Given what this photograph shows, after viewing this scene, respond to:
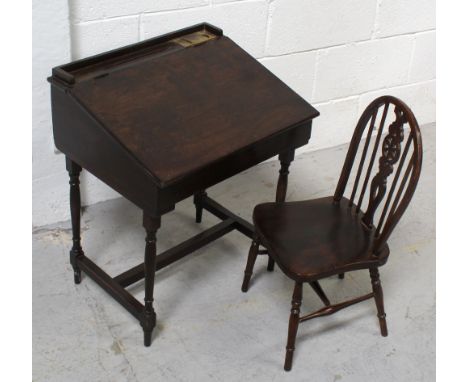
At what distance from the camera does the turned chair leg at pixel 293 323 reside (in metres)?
2.69

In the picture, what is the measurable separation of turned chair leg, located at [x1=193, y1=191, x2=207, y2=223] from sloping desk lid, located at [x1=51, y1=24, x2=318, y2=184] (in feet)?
2.36

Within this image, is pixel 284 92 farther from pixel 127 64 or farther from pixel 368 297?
pixel 368 297

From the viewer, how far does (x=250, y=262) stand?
3.08 metres

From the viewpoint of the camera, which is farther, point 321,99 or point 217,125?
point 321,99

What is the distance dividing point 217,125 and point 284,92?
38 centimetres

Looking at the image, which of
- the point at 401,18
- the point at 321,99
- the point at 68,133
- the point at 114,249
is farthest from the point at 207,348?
the point at 401,18

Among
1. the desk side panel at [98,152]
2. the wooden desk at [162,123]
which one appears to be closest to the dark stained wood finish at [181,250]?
the wooden desk at [162,123]

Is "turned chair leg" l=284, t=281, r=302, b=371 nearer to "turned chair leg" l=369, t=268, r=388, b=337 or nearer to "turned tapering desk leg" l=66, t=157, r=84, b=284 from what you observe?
"turned chair leg" l=369, t=268, r=388, b=337

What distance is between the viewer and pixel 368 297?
9.61 ft

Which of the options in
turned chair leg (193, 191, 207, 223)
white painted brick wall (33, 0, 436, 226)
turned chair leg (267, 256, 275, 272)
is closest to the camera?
white painted brick wall (33, 0, 436, 226)

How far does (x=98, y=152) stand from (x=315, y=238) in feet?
2.74

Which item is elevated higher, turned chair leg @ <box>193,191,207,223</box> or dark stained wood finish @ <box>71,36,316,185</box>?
dark stained wood finish @ <box>71,36,316,185</box>

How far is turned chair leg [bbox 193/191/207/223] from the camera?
344cm

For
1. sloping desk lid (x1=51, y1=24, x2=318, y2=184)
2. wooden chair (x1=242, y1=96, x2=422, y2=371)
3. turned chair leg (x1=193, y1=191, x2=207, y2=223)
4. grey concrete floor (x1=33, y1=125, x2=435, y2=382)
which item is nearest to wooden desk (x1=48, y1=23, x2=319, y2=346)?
sloping desk lid (x1=51, y1=24, x2=318, y2=184)
